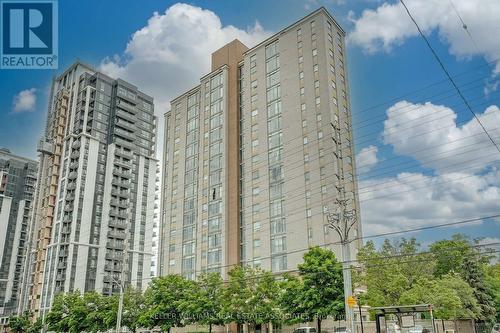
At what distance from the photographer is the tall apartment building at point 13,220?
120000 millimetres

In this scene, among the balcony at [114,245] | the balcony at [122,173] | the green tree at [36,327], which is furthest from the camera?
the balcony at [122,173]

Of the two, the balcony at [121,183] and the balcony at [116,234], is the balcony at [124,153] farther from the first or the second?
the balcony at [116,234]

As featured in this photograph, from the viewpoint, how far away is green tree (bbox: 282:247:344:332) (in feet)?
124

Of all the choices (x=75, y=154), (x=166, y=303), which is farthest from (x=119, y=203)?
(x=166, y=303)

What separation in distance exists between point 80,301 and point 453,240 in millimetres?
53494

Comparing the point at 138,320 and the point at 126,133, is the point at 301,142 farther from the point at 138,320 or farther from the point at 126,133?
the point at 126,133

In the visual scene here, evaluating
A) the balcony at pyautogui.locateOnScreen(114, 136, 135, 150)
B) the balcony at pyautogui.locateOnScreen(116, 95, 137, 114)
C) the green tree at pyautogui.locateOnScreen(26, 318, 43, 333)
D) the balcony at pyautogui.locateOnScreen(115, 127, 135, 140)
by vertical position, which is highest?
the balcony at pyautogui.locateOnScreen(116, 95, 137, 114)

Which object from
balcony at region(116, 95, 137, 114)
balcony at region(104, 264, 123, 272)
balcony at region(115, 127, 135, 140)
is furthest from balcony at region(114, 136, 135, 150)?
balcony at region(104, 264, 123, 272)

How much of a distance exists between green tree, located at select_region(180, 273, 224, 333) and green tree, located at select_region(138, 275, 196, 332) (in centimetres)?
103

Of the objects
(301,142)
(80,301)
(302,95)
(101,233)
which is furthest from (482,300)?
(101,233)

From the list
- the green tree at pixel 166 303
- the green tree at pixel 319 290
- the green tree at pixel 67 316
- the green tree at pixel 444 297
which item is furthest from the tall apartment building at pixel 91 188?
the green tree at pixel 444 297

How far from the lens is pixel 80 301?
61719 mm

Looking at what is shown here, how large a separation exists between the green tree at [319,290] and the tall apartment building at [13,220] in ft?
330

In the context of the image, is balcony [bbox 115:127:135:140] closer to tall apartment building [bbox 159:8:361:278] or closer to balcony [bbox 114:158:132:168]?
balcony [bbox 114:158:132:168]
